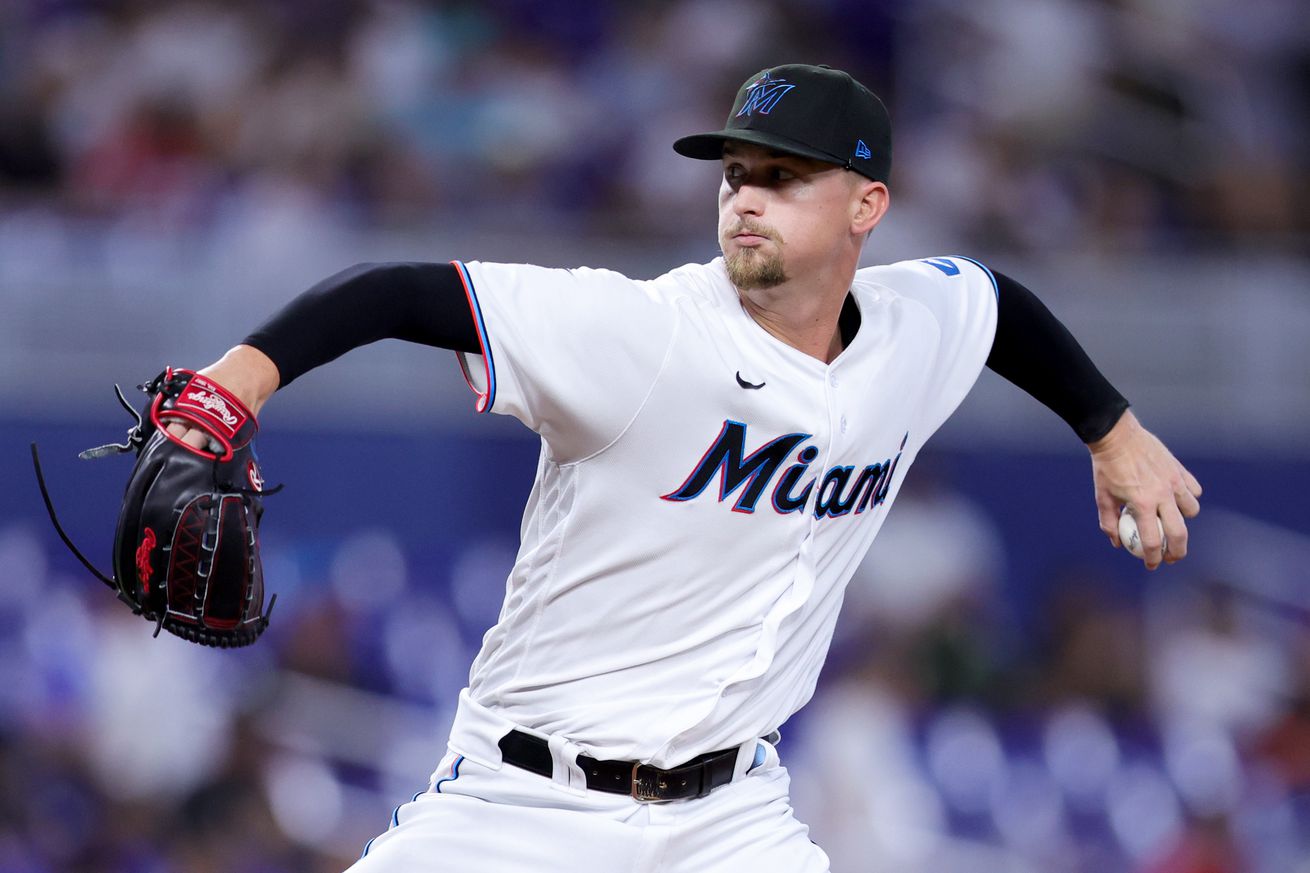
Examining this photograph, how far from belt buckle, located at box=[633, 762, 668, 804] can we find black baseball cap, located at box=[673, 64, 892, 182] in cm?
112

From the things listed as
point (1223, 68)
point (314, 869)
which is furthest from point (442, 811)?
point (1223, 68)

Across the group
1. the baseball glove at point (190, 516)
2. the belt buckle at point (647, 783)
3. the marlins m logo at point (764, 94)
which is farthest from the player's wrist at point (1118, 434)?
the baseball glove at point (190, 516)

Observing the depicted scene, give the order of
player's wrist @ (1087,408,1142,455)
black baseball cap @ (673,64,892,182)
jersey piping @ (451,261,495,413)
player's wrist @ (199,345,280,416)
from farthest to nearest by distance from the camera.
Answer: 1. player's wrist @ (1087,408,1142,455)
2. black baseball cap @ (673,64,892,182)
3. jersey piping @ (451,261,495,413)
4. player's wrist @ (199,345,280,416)

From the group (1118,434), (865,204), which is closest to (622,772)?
(865,204)

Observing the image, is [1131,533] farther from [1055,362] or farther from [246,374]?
[246,374]

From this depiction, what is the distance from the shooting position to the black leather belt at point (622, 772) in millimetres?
3256

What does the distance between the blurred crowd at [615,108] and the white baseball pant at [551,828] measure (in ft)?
16.8

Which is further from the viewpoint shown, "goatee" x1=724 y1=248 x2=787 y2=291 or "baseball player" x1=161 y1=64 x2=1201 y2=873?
"goatee" x1=724 y1=248 x2=787 y2=291

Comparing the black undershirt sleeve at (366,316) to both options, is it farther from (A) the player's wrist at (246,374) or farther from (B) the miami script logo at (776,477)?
(B) the miami script logo at (776,477)

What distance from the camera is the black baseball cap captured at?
3.30 meters

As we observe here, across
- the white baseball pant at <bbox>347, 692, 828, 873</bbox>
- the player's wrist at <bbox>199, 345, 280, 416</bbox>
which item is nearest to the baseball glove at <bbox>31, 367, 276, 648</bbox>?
the player's wrist at <bbox>199, 345, 280, 416</bbox>

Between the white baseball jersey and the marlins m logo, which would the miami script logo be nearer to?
the white baseball jersey

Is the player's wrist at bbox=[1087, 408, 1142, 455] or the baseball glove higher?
the baseball glove

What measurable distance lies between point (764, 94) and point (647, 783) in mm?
1274
